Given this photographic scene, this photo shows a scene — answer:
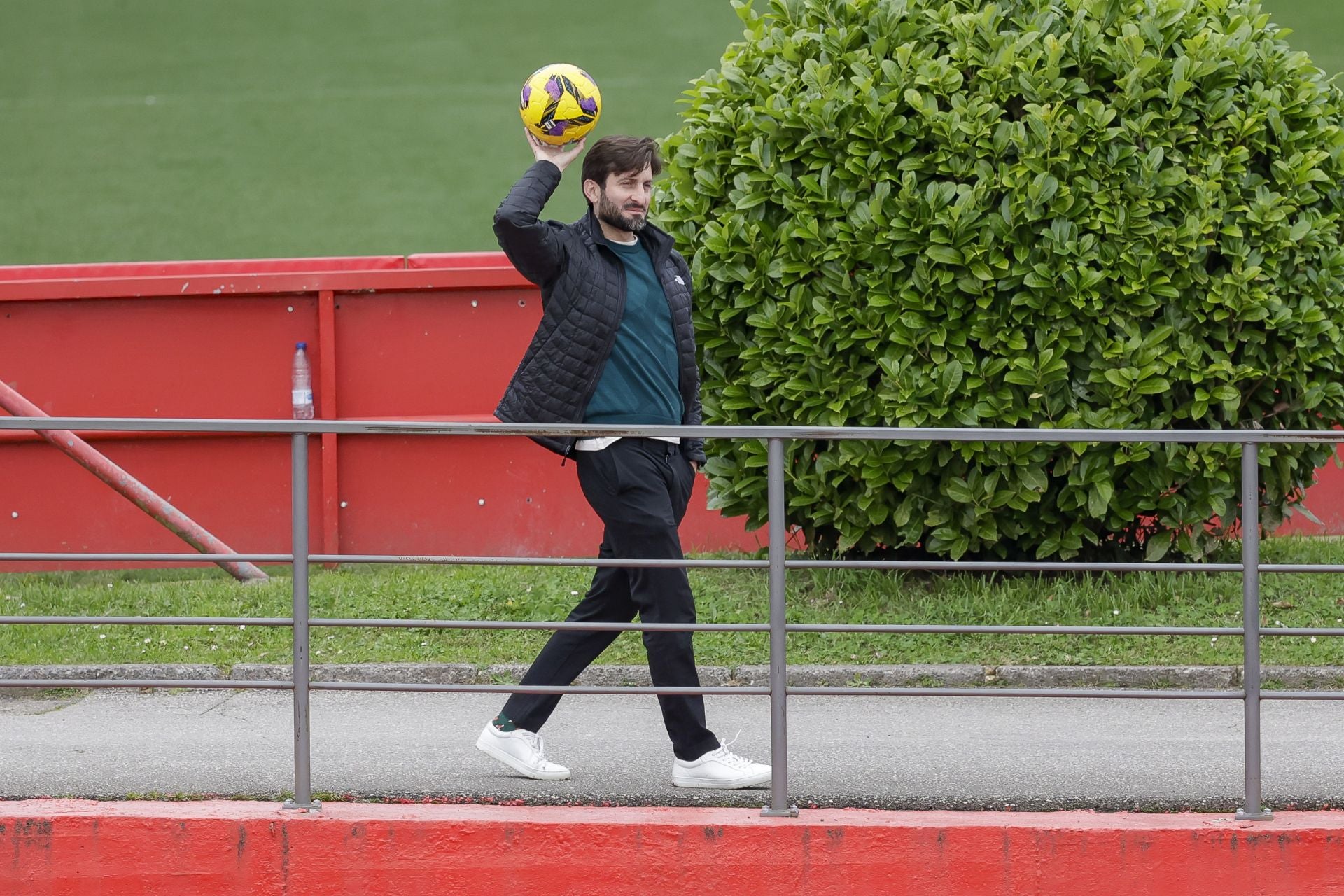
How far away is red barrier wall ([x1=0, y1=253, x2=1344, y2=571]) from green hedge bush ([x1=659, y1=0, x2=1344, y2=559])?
2304mm

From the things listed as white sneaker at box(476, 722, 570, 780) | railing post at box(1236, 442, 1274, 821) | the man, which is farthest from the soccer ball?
railing post at box(1236, 442, 1274, 821)

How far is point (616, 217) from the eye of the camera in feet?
15.0

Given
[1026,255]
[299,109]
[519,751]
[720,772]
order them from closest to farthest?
[720,772] < [519,751] < [1026,255] < [299,109]

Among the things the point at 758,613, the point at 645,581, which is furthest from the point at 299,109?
the point at 645,581

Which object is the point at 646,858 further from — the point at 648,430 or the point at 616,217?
the point at 616,217

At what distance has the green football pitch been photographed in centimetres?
1808

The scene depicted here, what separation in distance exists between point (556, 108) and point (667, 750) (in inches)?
88.9

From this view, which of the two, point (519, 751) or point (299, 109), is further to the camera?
point (299, 109)

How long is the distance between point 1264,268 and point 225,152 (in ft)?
48.0

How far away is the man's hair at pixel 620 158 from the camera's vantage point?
14.8ft

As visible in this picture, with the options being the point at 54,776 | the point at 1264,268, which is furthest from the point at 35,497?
the point at 1264,268

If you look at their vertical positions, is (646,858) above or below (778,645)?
below

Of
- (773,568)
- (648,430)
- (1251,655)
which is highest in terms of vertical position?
(648,430)

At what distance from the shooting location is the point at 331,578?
8.01m
